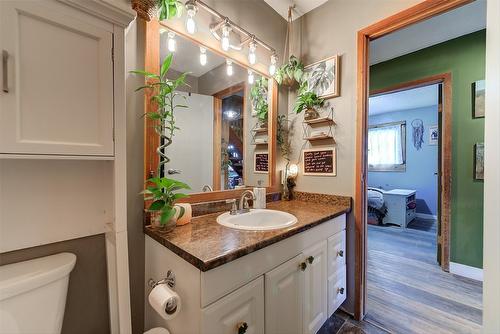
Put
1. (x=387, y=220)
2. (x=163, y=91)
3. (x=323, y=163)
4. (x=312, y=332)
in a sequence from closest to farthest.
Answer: (x=163, y=91) → (x=312, y=332) → (x=323, y=163) → (x=387, y=220)

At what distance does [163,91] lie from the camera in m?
1.03

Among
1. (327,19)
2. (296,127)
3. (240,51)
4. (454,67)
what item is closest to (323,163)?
(296,127)

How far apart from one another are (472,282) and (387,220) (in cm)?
188

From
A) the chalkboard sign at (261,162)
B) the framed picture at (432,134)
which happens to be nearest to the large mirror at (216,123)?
the chalkboard sign at (261,162)

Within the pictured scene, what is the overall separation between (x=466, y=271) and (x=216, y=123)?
295 cm

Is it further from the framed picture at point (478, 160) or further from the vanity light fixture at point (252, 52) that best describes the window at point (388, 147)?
the vanity light fixture at point (252, 52)

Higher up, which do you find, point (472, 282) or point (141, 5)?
point (141, 5)

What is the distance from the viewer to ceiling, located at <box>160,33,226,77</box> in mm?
1171

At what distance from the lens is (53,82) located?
665mm

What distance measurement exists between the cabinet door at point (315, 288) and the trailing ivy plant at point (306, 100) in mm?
Answer: 1085

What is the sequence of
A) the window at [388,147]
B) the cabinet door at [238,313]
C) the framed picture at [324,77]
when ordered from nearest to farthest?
1. the cabinet door at [238,313]
2. the framed picture at [324,77]
3. the window at [388,147]

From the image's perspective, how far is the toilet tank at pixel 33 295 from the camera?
66cm

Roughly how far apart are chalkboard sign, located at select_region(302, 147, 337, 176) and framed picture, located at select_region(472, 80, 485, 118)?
1763 millimetres

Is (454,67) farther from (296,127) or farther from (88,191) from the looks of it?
(88,191)
